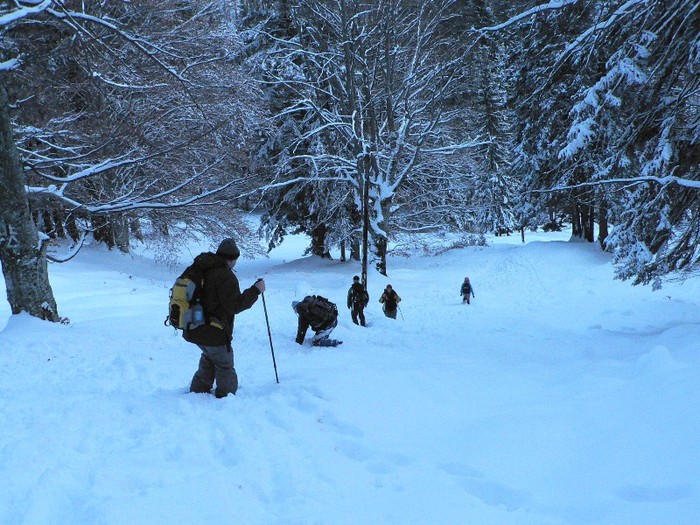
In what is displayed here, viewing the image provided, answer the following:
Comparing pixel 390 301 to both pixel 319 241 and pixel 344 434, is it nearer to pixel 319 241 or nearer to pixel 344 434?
pixel 344 434

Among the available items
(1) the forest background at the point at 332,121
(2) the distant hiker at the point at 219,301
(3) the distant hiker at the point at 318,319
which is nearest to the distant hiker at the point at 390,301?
(1) the forest background at the point at 332,121

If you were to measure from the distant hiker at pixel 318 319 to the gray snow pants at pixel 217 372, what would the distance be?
358cm

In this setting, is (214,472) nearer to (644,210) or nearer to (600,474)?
(600,474)

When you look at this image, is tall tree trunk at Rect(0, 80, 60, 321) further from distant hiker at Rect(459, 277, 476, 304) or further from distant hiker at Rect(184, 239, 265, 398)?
distant hiker at Rect(459, 277, 476, 304)

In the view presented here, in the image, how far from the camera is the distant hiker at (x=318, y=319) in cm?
900

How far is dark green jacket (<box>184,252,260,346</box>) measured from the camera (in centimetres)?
495

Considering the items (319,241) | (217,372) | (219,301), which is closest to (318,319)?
(217,372)

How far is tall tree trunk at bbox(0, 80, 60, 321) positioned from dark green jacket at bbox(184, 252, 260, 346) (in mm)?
5135

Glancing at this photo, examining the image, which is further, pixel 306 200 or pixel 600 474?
pixel 306 200

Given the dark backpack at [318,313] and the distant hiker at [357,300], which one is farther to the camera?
the distant hiker at [357,300]

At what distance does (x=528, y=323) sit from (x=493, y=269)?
11.8 metres

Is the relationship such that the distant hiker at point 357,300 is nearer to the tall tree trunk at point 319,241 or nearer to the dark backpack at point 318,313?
the dark backpack at point 318,313

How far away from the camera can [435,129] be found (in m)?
21.6

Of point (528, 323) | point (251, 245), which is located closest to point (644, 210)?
point (528, 323)
